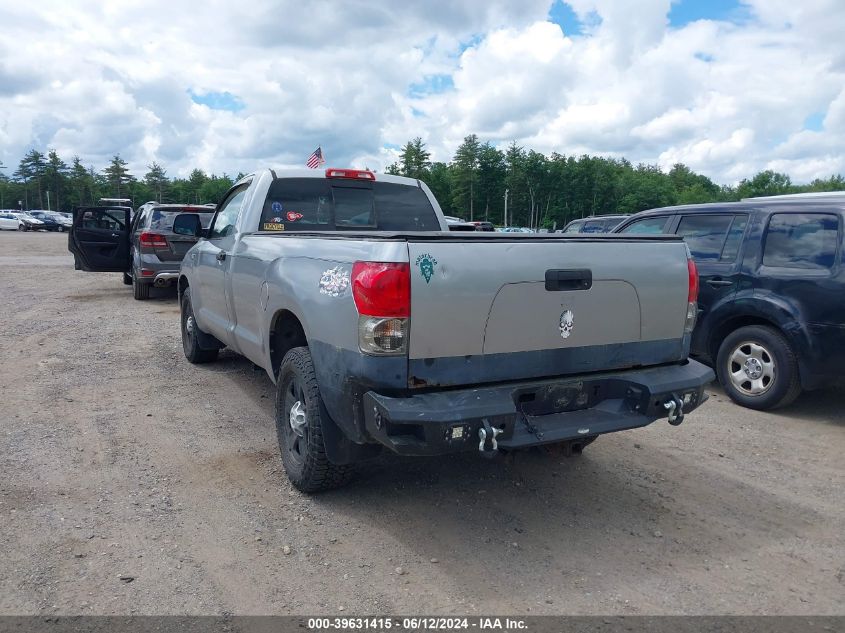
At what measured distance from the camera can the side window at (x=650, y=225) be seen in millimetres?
7614

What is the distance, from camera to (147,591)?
3.15 m

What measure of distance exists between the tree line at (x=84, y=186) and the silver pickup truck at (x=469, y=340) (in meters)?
99.4

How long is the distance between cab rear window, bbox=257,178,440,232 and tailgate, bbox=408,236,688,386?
2459 millimetres

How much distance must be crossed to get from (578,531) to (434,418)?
4.14 feet

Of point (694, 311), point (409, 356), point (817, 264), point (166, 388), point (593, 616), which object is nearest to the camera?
point (593, 616)

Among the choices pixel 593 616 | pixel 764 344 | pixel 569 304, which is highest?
pixel 569 304

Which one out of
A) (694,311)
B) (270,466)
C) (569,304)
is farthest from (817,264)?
(270,466)

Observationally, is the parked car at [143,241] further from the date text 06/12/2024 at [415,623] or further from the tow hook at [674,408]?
the date text 06/12/2024 at [415,623]

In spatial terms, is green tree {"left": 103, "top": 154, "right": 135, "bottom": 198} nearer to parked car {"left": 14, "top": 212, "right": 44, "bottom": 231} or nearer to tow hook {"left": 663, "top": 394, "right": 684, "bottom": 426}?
parked car {"left": 14, "top": 212, "right": 44, "bottom": 231}

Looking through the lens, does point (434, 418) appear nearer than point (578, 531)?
Yes

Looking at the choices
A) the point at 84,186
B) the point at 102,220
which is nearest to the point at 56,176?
the point at 84,186

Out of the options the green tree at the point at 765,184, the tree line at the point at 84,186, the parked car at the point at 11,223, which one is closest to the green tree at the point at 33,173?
the tree line at the point at 84,186

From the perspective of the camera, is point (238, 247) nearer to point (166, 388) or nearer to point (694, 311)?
point (166, 388)

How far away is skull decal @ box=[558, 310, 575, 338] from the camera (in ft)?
12.0
